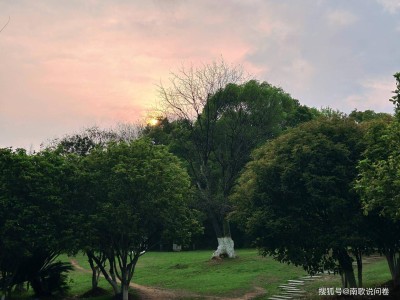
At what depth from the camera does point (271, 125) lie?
42.8 meters

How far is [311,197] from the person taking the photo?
1997 centimetres

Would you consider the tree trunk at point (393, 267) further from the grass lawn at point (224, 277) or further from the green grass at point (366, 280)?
the grass lawn at point (224, 277)

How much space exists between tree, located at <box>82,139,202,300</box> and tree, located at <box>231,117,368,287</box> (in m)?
4.94

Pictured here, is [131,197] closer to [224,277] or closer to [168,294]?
[168,294]

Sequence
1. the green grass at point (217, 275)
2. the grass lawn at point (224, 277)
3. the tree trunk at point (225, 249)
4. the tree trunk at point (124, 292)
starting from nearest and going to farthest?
1. the tree trunk at point (124, 292)
2. the grass lawn at point (224, 277)
3. the green grass at point (217, 275)
4. the tree trunk at point (225, 249)

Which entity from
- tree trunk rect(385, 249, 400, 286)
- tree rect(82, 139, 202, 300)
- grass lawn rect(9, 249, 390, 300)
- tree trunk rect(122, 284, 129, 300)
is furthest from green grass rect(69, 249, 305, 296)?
tree trunk rect(385, 249, 400, 286)

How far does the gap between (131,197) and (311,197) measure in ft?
32.2

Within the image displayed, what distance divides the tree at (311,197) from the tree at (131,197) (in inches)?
Result: 195

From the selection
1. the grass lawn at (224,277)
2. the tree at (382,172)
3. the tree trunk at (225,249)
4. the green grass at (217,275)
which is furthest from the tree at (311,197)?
the tree trunk at (225,249)

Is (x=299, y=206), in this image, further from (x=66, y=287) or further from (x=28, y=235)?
(x=66, y=287)

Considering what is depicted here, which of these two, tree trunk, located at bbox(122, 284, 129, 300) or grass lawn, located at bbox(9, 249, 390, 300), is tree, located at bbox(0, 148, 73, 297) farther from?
grass lawn, located at bbox(9, 249, 390, 300)

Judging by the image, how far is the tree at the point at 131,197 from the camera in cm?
2306

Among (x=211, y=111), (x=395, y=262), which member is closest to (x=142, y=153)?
(x=395, y=262)

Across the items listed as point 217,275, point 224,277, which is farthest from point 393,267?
point 217,275
